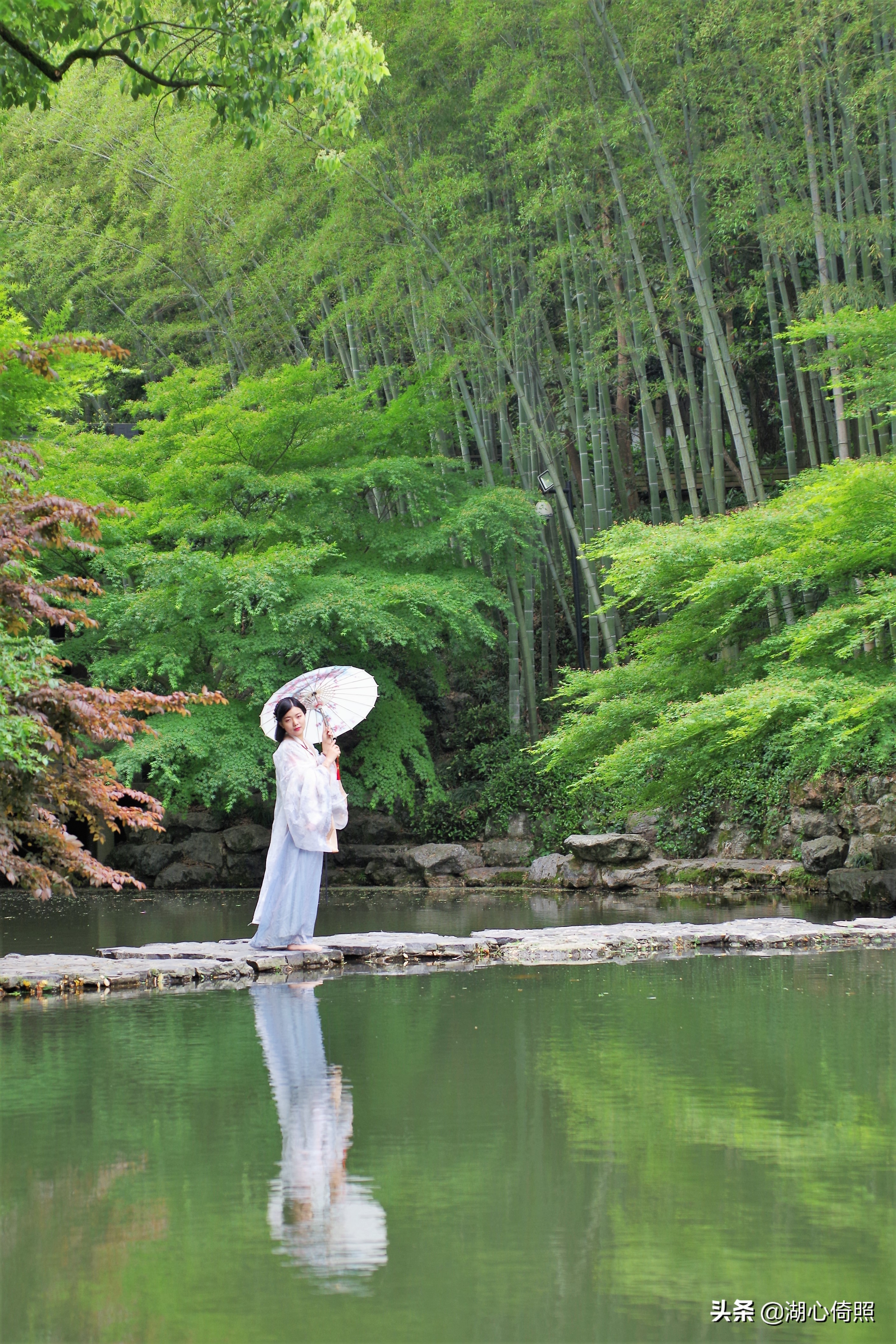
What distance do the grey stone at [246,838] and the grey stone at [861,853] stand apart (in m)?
6.38

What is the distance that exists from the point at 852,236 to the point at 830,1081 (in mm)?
8954

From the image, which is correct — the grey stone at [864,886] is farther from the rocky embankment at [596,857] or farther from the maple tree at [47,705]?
the maple tree at [47,705]

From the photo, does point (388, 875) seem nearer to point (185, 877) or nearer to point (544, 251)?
point (185, 877)

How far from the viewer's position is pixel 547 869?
1341 cm

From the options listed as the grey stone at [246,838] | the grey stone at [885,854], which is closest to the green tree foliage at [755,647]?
the grey stone at [885,854]

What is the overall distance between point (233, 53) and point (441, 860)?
9.39 m

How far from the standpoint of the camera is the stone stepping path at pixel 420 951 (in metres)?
6.04

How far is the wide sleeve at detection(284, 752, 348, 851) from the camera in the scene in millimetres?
6574

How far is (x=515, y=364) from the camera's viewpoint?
14.8 metres

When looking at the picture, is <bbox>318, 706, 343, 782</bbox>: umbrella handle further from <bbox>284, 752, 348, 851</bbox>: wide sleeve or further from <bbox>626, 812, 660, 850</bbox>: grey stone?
<bbox>626, 812, 660, 850</bbox>: grey stone

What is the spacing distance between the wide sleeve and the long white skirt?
61 mm

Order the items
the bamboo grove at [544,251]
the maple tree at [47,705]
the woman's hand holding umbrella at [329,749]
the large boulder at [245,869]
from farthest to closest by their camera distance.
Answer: the large boulder at [245,869] < the bamboo grove at [544,251] < the woman's hand holding umbrella at [329,749] < the maple tree at [47,705]

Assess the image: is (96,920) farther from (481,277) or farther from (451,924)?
(481,277)

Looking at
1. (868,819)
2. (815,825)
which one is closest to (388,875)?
(815,825)
